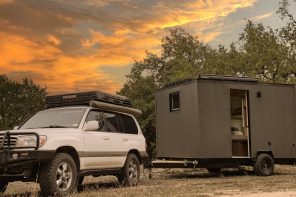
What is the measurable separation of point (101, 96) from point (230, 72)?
32284 millimetres

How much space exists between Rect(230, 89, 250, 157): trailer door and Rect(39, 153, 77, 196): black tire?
308 inches

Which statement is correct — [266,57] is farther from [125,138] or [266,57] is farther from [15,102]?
[15,102]

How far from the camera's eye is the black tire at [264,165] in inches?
682

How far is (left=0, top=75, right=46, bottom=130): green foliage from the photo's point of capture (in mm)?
65750

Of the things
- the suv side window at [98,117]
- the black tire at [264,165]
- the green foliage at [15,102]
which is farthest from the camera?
the green foliage at [15,102]

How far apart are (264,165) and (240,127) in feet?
5.10

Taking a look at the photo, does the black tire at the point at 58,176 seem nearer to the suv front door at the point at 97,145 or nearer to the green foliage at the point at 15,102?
the suv front door at the point at 97,145

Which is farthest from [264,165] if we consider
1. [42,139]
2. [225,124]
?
[42,139]

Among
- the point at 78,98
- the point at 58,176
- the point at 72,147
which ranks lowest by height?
the point at 58,176

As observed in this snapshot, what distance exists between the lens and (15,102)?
67312mm

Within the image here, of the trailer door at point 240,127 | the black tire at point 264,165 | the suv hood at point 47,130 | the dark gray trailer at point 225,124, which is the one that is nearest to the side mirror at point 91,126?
the suv hood at point 47,130

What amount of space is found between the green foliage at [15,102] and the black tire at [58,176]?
179ft

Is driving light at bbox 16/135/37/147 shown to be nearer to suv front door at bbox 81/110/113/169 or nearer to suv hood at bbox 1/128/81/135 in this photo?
suv hood at bbox 1/128/81/135

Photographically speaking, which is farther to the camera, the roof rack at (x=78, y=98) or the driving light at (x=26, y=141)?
the roof rack at (x=78, y=98)
